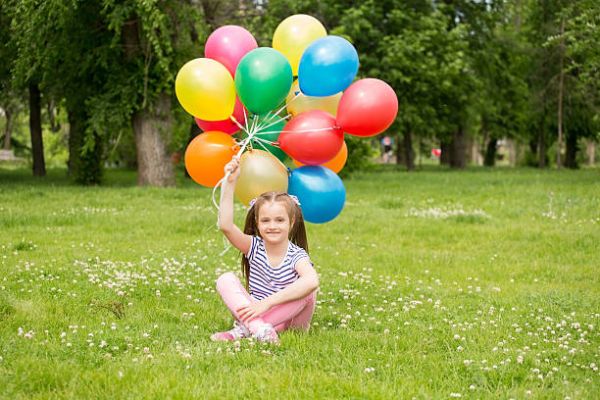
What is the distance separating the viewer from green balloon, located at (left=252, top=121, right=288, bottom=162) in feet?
21.5

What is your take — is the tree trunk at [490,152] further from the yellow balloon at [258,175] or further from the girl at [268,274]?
the girl at [268,274]

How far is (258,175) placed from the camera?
615cm

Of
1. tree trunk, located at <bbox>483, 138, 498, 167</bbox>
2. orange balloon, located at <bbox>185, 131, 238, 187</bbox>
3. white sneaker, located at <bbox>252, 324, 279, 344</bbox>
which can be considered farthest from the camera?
tree trunk, located at <bbox>483, 138, 498, 167</bbox>

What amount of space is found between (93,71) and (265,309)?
15.4 metres

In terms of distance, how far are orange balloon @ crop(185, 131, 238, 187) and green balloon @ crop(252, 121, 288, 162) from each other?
272 mm

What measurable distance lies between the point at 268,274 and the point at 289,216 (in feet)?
1.64

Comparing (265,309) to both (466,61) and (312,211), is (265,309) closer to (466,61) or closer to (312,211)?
(312,211)

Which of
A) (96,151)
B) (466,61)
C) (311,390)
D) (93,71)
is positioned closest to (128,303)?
(311,390)

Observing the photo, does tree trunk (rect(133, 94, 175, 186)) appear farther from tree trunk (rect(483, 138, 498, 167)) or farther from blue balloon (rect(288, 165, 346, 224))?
tree trunk (rect(483, 138, 498, 167))

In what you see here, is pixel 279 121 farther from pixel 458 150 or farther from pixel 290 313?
pixel 458 150

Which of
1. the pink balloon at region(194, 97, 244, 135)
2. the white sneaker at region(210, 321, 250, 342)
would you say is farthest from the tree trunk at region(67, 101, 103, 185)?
the white sneaker at region(210, 321, 250, 342)

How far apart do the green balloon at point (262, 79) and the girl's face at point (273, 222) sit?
963 mm

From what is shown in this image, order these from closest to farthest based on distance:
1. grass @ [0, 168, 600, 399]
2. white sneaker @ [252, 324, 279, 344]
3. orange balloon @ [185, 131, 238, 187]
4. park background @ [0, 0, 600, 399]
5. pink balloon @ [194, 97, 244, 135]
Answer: grass @ [0, 168, 600, 399], park background @ [0, 0, 600, 399], white sneaker @ [252, 324, 279, 344], orange balloon @ [185, 131, 238, 187], pink balloon @ [194, 97, 244, 135]

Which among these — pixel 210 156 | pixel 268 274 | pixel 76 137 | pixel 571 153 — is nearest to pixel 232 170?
pixel 210 156
